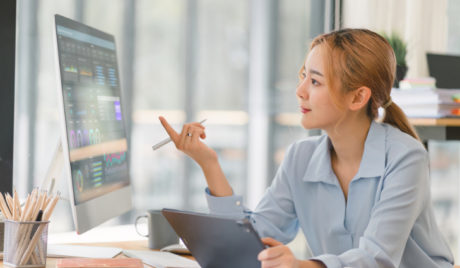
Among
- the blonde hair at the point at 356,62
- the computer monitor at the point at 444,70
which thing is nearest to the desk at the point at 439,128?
the computer monitor at the point at 444,70

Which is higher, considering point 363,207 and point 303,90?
point 303,90

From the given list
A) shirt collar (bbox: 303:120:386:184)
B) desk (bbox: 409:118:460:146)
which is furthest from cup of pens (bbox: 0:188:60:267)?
desk (bbox: 409:118:460:146)

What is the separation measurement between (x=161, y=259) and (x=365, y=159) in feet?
1.87

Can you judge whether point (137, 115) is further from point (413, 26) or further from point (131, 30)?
point (413, 26)

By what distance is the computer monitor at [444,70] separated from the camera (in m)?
2.29

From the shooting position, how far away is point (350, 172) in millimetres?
1261

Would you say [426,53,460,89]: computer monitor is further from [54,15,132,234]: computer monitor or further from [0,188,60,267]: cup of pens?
[0,188,60,267]: cup of pens

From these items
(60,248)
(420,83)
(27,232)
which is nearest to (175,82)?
(420,83)

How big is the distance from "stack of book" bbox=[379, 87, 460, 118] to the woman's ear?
85 centimetres

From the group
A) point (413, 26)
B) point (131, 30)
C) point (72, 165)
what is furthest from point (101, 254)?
point (413, 26)

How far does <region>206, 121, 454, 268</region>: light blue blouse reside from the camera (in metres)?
1.02

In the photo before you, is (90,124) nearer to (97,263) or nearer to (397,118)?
(97,263)

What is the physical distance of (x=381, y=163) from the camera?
1144 mm

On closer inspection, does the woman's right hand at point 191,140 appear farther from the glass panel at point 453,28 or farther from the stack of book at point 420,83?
the glass panel at point 453,28
